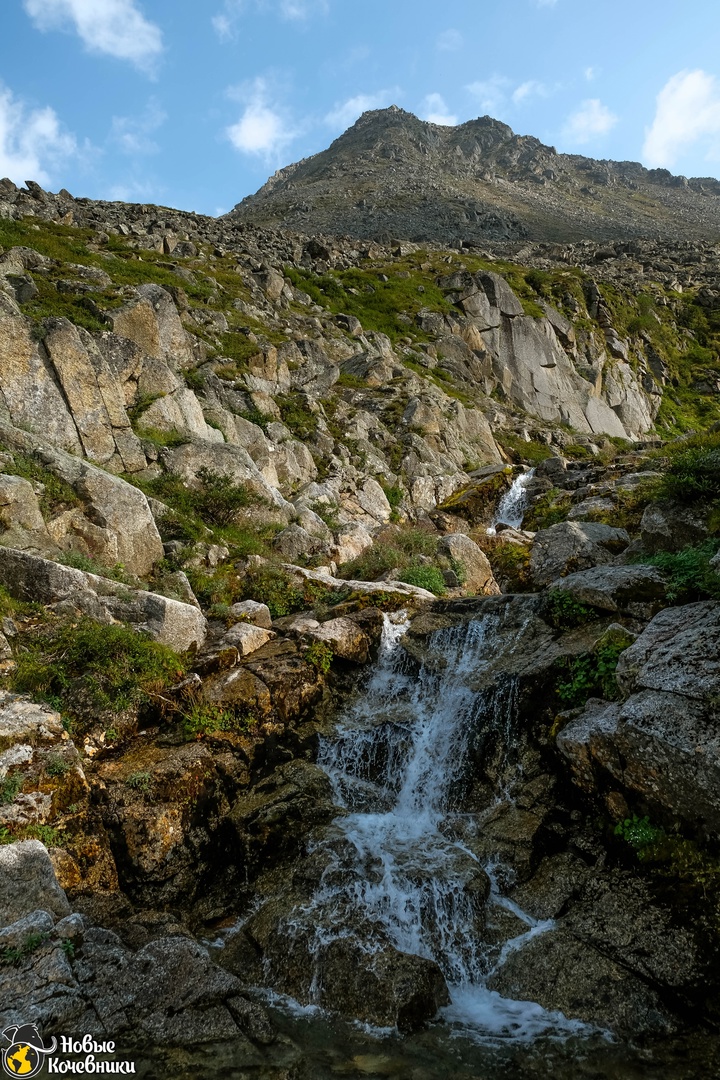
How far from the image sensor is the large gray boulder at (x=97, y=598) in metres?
11.0

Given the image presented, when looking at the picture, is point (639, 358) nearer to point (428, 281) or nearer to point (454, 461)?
point (428, 281)

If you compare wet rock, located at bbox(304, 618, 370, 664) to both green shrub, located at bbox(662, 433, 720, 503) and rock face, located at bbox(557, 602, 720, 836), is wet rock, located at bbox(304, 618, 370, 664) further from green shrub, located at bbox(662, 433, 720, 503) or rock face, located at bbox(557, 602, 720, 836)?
green shrub, located at bbox(662, 433, 720, 503)

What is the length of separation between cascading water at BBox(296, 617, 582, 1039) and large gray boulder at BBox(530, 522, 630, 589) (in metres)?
3.33

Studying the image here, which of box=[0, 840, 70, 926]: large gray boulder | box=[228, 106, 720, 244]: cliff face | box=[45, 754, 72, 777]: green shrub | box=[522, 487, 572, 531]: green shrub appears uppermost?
box=[228, 106, 720, 244]: cliff face

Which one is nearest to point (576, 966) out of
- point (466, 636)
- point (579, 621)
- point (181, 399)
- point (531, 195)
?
point (579, 621)

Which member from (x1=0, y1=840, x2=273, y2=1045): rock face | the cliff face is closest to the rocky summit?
(x1=0, y1=840, x2=273, y2=1045): rock face

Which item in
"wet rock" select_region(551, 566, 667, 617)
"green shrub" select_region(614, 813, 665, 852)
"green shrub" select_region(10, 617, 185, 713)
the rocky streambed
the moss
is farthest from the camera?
the moss

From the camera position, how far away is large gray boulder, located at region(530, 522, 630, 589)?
14.9 meters

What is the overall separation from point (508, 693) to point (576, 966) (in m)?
4.41

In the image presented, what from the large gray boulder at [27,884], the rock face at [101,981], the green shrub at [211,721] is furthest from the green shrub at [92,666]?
the rock face at [101,981]

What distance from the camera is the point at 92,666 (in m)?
10.1

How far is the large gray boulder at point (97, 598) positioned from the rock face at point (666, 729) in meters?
7.62

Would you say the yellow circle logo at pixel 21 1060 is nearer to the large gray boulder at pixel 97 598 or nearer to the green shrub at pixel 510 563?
the large gray boulder at pixel 97 598

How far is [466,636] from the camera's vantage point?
13.4m
